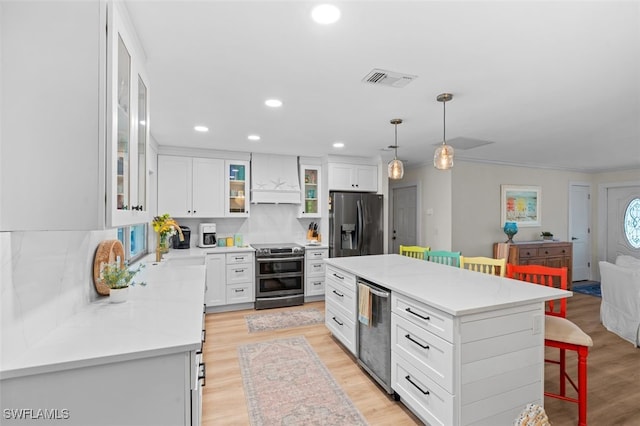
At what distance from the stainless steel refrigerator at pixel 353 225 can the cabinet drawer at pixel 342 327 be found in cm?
159

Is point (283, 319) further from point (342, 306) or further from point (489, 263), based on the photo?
point (489, 263)

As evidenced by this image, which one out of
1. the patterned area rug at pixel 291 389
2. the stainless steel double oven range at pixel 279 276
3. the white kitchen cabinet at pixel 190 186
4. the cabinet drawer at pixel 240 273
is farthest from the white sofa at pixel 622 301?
the white kitchen cabinet at pixel 190 186

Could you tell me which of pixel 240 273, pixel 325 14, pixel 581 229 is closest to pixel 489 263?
pixel 325 14

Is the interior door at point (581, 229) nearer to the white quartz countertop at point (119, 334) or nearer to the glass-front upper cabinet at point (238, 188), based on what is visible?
the glass-front upper cabinet at point (238, 188)

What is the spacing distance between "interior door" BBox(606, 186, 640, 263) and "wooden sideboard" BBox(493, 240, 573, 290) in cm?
148

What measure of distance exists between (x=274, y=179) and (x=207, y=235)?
1.34m

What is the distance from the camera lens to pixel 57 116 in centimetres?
107

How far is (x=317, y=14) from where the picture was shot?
147 cm

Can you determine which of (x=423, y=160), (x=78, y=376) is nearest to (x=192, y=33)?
(x=78, y=376)

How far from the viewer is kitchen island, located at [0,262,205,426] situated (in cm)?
105

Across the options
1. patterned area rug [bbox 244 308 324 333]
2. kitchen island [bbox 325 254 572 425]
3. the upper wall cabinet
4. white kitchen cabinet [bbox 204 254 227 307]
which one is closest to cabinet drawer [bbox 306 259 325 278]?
patterned area rug [bbox 244 308 324 333]

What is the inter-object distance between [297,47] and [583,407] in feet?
9.43

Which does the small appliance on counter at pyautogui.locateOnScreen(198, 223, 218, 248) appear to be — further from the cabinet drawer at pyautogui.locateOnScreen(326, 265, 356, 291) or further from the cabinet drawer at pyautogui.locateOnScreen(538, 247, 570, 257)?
the cabinet drawer at pyautogui.locateOnScreen(538, 247, 570, 257)

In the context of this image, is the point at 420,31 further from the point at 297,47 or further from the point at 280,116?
the point at 280,116
